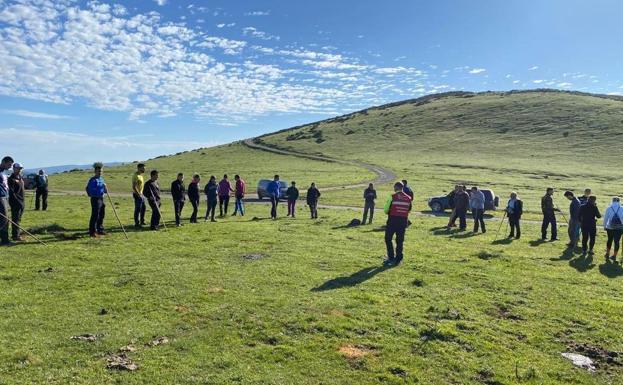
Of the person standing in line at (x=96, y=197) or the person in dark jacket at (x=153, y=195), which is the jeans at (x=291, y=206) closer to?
the person in dark jacket at (x=153, y=195)

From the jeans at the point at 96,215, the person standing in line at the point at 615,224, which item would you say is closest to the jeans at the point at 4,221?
the jeans at the point at 96,215

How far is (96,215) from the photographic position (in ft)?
64.2

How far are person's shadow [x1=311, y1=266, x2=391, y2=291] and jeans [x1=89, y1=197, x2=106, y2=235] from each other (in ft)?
34.9

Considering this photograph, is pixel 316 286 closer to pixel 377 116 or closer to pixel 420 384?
pixel 420 384

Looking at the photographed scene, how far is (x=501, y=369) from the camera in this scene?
868 centimetres

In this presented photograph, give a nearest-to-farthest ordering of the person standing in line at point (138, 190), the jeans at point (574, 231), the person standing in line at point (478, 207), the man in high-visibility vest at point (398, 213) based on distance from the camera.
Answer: the man in high-visibility vest at point (398, 213), the person standing in line at point (138, 190), the jeans at point (574, 231), the person standing in line at point (478, 207)

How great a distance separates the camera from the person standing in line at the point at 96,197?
18852 mm

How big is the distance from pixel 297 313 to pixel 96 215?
477 inches

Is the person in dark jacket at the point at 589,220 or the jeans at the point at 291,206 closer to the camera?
the person in dark jacket at the point at 589,220

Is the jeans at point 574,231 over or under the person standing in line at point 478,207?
under

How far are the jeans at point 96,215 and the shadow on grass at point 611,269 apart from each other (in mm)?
18722

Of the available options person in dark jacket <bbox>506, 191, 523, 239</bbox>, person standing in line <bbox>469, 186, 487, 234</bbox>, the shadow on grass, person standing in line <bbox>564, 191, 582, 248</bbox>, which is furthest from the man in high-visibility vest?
person standing in line <bbox>469, 186, 487, 234</bbox>

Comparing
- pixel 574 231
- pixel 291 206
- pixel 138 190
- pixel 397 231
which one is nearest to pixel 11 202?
pixel 138 190

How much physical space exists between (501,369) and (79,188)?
5699cm
